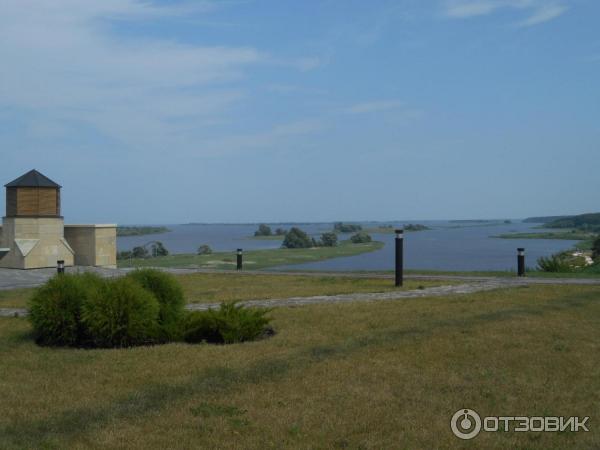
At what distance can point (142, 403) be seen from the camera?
521cm

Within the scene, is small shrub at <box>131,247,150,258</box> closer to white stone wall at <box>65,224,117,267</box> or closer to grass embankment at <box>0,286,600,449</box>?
white stone wall at <box>65,224,117,267</box>

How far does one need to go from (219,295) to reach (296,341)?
215 inches

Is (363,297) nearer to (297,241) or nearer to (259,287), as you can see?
(259,287)

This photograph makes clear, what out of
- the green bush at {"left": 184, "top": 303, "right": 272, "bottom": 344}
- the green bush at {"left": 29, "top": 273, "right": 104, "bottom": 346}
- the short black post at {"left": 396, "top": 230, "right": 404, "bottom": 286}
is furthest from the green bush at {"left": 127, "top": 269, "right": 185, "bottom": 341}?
the short black post at {"left": 396, "top": 230, "right": 404, "bottom": 286}

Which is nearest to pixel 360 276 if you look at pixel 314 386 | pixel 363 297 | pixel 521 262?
pixel 521 262

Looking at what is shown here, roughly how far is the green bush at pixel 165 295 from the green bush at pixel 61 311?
2.27ft

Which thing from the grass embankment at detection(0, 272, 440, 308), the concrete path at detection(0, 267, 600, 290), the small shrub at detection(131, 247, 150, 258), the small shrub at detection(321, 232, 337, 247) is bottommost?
the grass embankment at detection(0, 272, 440, 308)

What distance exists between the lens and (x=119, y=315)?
7664mm

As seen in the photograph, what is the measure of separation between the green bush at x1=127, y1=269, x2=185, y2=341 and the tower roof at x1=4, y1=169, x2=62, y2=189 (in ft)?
38.8

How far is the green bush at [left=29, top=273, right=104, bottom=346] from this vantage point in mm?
7781

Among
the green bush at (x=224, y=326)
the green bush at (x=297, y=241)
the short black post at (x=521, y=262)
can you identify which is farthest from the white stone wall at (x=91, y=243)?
the green bush at (x=297, y=241)

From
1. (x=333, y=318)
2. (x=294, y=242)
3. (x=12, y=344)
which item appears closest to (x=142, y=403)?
(x=12, y=344)

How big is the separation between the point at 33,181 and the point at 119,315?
13.1 m

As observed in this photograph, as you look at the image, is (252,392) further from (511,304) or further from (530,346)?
(511,304)
